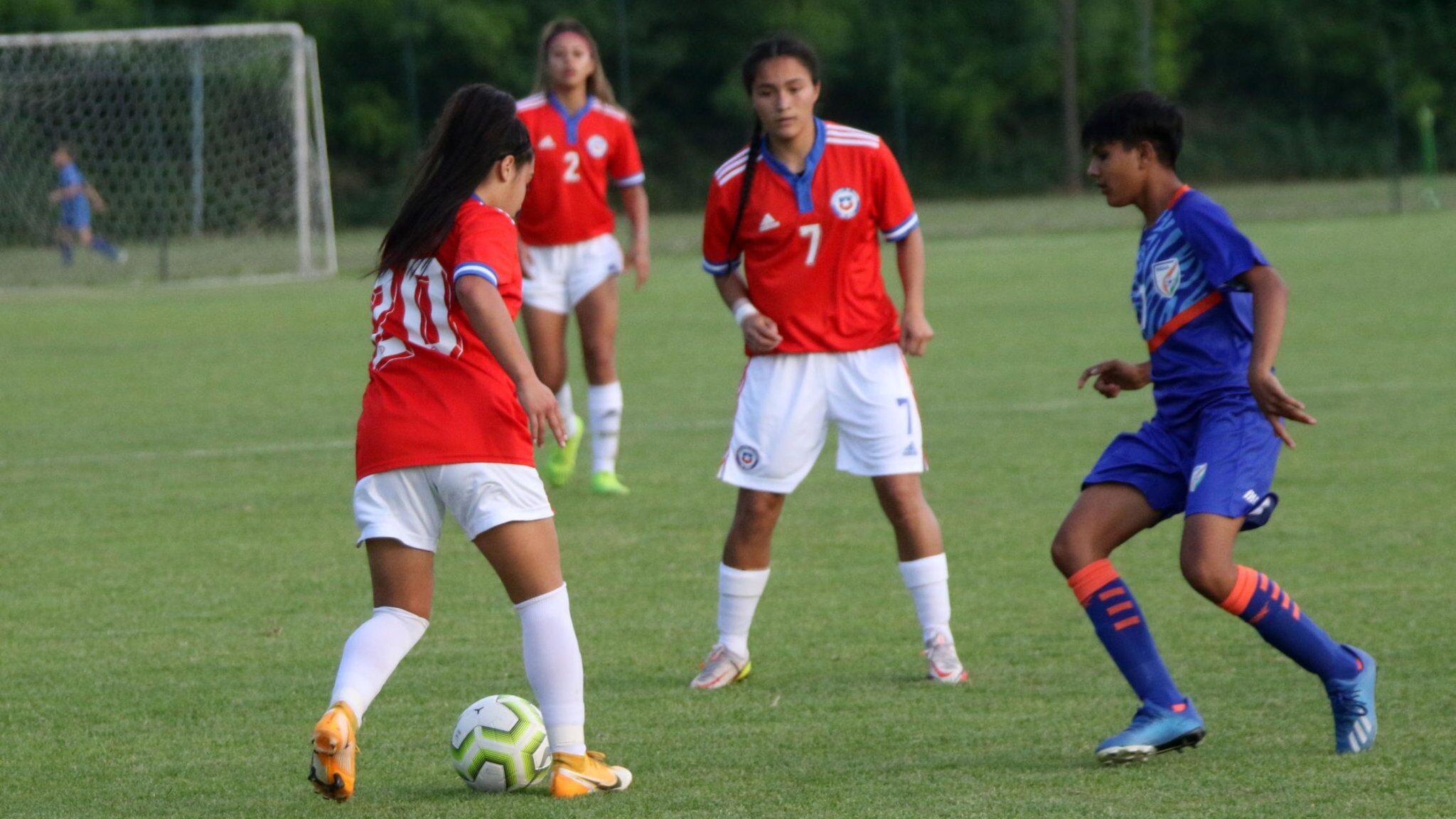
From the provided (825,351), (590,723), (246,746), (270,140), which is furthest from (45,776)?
(270,140)

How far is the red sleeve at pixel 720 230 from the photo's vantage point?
5.25 m

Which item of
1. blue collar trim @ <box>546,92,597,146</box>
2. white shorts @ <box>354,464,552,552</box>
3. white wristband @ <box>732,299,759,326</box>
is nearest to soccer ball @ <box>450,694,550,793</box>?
white shorts @ <box>354,464,552,552</box>

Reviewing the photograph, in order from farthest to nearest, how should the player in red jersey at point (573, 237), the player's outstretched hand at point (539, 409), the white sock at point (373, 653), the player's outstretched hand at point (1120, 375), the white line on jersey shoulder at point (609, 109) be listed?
the white line on jersey shoulder at point (609, 109), the player in red jersey at point (573, 237), the player's outstretched hand at point (1120, 375), the white sock at point (373, 653), the player's outstretched hand at point (539, 409)

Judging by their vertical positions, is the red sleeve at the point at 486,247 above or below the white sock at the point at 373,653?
above

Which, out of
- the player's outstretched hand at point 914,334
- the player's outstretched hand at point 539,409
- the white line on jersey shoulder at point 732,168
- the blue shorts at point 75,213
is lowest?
the blue shorts at point 75,213

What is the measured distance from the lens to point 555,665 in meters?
3.87

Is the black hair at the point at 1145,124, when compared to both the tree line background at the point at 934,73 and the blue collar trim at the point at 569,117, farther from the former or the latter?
the tree line background at the point at 934,73

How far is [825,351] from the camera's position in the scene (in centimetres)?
519

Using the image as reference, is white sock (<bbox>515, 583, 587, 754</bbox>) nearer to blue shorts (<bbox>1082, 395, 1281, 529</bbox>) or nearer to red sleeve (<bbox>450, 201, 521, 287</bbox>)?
red sleeve (<bbox>450, 201, 521, 287</bbox>)

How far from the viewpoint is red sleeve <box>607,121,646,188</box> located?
8586 millimetres

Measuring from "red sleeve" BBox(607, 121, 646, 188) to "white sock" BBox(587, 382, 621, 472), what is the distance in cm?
99

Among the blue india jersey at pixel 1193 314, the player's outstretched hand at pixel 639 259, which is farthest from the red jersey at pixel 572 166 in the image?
the blue india jersey at pixel 1193 314

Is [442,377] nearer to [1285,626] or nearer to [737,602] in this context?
[737,602]

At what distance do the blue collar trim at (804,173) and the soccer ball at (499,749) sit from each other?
6.01 ft
